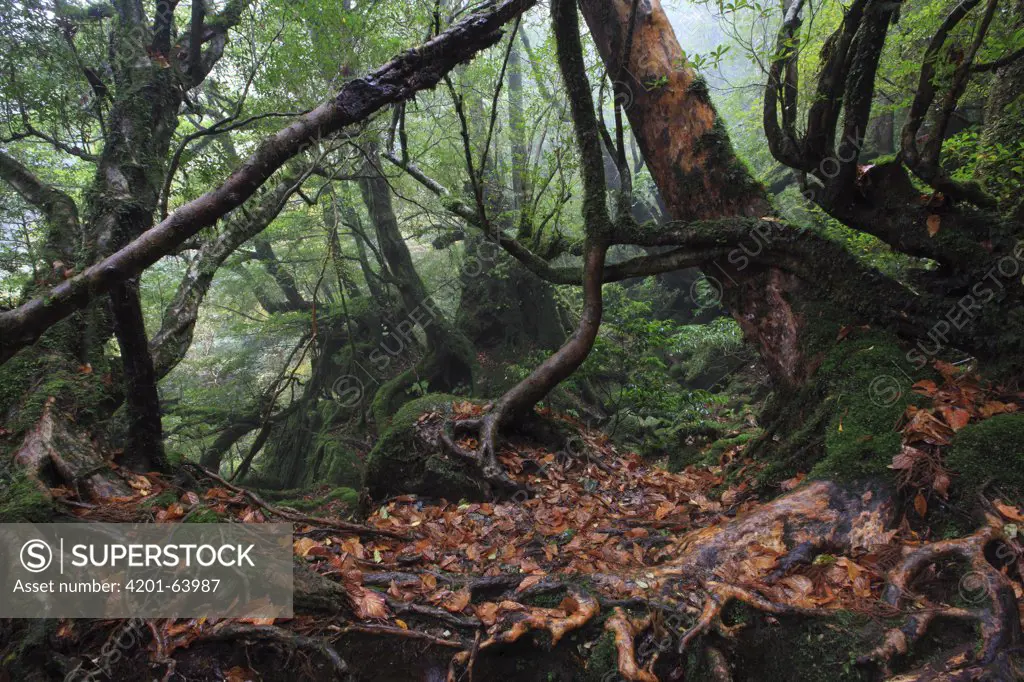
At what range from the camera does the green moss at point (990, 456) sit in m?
2.60

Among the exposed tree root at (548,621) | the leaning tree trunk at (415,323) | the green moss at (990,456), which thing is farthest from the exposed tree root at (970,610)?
the leaning tree trunk at (415,323)

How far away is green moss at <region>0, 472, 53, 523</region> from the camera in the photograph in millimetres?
2684

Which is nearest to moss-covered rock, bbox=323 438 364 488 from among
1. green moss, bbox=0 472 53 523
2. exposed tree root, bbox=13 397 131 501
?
exposed tree root, bbox=13 397 131 501

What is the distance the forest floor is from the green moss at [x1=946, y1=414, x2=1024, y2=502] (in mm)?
91

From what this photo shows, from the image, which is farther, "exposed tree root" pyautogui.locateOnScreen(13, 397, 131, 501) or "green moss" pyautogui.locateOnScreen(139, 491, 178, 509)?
"exposed tree root" pyautogui.locateOnScreen(13, 397, 131, 501)

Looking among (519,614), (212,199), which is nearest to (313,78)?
(212,199)

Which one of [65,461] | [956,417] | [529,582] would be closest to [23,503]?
[65,461]

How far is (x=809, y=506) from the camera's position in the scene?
307 centimetres

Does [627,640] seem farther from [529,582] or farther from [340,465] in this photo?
[340,465]

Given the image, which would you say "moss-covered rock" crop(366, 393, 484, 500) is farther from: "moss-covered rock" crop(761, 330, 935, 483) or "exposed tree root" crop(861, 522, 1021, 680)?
"exposed tree root" crop(861, 522, 1021, 680)

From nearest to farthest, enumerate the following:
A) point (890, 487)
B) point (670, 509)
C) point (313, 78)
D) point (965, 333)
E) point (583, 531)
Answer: point (890, 487), point (965, 333), point (583, 531), point (670, 509), point (313, 78)

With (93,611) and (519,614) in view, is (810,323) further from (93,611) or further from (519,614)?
(93,611)

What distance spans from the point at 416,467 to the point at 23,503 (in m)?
3.21

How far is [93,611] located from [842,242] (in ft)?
18.4
